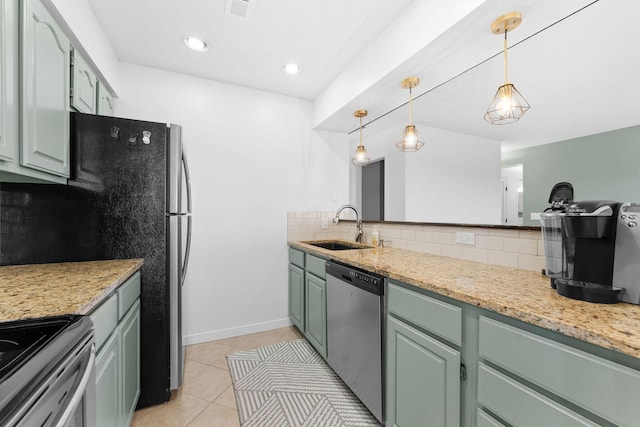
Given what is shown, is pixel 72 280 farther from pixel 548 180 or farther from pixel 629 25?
pixel 629 25

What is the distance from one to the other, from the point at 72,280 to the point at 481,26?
2255 millimetres

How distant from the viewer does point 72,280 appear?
1196mm

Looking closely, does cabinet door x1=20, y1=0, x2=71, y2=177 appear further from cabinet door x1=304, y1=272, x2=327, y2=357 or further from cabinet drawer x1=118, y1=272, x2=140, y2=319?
cabinet door x1=304, y1=272, x2=327, y2=357

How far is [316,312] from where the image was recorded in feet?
7.33

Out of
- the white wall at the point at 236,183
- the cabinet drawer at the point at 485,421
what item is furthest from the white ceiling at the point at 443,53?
the cabinet drawer at the point at 485,421

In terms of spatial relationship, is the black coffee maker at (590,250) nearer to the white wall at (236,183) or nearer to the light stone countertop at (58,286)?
the light stone countertop at (58,286)

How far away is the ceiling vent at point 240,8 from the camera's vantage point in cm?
168

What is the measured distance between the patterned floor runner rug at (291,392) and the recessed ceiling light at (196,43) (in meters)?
2.50

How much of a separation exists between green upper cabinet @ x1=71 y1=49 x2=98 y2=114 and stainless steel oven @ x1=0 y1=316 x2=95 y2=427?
4.57 ft

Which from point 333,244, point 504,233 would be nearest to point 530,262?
point 504,233

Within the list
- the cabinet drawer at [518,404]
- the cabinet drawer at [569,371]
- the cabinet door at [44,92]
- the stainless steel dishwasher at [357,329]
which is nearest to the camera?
the cabinet drawer at [569,371]

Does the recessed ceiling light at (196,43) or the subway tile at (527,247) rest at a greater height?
the recessed ceiling light at (196,43)

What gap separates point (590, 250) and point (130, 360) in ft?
6.83

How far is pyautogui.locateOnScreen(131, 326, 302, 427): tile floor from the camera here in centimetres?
161
